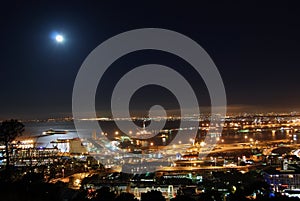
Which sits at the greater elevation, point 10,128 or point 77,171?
point 10,128

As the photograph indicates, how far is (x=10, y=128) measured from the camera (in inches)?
241

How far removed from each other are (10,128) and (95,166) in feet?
9.72

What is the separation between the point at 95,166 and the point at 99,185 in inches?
113

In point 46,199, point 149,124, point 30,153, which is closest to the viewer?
point 46,199

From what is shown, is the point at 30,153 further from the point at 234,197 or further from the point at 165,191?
the point at 234,197

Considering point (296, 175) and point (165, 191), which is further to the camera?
point (296, 175)

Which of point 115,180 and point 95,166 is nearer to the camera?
point 115,180

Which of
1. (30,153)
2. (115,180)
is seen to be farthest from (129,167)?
(30,153)

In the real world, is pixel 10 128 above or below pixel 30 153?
above

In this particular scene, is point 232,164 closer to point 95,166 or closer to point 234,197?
point 95,166

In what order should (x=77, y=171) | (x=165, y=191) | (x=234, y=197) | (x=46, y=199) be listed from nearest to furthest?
(x=46, y=199) → (x=234, y=197) → (x=165, y=191) → (x=77, y=171)

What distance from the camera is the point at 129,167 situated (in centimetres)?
873

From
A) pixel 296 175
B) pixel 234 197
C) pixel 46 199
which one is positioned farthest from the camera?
pixel 296 175

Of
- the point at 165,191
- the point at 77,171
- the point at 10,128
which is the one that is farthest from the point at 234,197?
the point at 77,171
